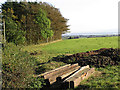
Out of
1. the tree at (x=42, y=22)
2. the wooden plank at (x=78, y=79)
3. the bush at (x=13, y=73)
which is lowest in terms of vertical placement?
the wooden plank at (x=78, y=79)

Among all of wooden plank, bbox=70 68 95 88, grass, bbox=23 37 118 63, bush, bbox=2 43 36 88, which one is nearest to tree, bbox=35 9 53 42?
grass, bbox=23 37 118 63

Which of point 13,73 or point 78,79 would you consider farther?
point 78,79

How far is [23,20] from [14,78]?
81.1ft

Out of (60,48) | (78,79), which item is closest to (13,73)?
(78,79)

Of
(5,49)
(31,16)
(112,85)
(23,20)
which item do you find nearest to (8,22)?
(23,20)

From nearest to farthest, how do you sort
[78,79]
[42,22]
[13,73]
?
[13,73]
[78,79]
[42,22]

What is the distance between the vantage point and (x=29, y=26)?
28.1 m

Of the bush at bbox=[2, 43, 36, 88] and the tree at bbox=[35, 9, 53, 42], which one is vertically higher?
the tree at bbox=[35, 9, 53, 42]

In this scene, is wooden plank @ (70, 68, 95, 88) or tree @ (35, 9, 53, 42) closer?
wooden plank @ (70, 68, 95, 88)

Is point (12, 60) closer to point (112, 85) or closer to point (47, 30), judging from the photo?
point (112, 85)

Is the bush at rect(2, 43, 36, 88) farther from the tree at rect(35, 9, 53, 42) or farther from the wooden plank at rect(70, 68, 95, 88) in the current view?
the tree at rect(35, 9, 53, 42)

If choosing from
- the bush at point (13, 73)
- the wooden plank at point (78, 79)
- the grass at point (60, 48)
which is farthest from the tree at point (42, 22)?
the bush at point (13, 73)

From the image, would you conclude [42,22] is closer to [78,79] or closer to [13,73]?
[78,79]

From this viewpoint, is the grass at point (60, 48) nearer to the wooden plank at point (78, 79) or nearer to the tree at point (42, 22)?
the tree at point (42, 22)
